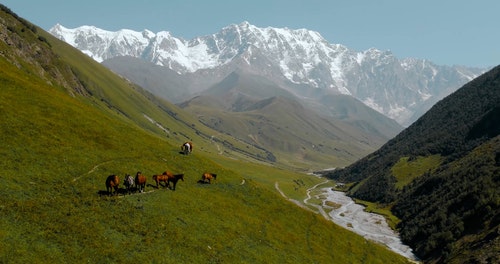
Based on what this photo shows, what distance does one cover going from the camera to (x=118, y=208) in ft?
152

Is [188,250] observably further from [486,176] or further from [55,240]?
[486,176]

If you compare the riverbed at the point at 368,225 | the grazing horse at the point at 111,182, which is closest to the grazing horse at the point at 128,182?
the grazing horse at the point at 111,182

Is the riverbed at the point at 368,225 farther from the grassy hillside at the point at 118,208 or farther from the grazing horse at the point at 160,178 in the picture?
the grazing horse at the point at 160,178

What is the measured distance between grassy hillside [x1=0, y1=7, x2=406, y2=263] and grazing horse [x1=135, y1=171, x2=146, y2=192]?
110 cm

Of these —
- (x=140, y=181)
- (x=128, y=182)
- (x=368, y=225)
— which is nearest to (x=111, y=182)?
(x=128, y=182)

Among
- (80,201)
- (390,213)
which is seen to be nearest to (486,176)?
(390,213)

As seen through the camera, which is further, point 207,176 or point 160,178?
point 207,176

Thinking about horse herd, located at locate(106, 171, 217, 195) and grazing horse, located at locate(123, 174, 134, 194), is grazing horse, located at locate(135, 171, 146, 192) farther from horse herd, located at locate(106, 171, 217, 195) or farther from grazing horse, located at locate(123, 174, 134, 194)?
grazing horse, located at locate(123, 174, 134, 194)

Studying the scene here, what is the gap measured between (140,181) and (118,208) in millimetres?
6782

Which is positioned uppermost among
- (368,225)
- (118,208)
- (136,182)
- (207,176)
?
(207,176)

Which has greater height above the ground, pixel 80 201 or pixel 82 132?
pixel 82 132

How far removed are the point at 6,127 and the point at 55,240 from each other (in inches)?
1007

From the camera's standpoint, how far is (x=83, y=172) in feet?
174

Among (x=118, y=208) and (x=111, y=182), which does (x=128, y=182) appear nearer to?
(x=111, y=182)
